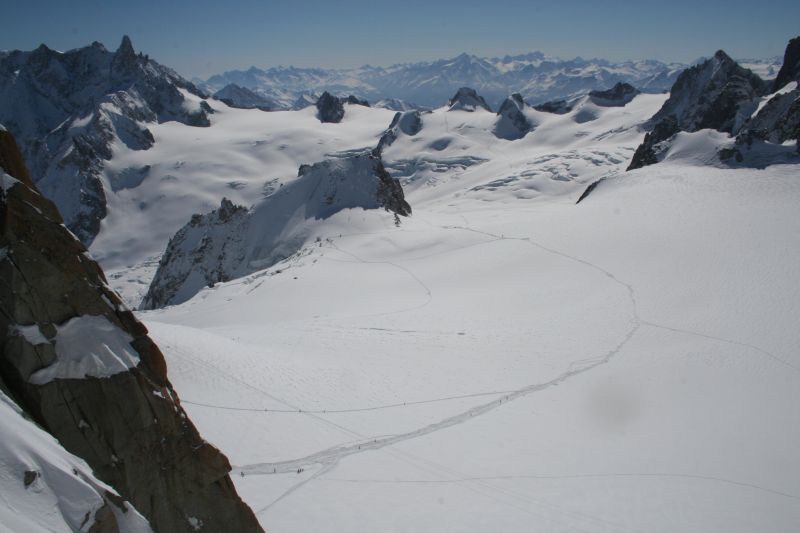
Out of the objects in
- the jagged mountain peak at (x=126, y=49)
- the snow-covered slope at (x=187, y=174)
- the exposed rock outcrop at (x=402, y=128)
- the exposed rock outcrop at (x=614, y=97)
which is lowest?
the snow-covered slope at (x=187, y=174)

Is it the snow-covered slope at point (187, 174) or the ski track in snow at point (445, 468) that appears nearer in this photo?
the ski track in snow at point (445, 468)

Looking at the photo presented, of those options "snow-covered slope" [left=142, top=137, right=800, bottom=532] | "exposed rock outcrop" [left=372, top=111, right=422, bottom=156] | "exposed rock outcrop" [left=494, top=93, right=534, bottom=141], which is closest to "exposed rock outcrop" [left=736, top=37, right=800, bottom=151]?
"snow-covered slope" [left=142, top=137, right=800, bottom=532]

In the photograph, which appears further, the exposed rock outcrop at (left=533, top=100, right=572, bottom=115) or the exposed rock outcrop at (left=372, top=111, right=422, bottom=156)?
the exposed rock outcrop at (left=533, top=100, right=572, bottom=115)

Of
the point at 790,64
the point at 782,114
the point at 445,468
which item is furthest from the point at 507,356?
the point at 790,64

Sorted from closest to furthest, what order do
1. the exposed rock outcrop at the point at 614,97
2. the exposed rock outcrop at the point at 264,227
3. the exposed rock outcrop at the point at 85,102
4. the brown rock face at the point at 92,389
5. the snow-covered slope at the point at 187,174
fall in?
1. the brown rock face at the point at 92,389
2. the exposed rock outcrop at the point at 264,227
3. the snow-covered slope at the point at 187,174
4. the exposed rock outcrop at the point at 85,102
5. the exposed rock outcrop at the point at 614,97

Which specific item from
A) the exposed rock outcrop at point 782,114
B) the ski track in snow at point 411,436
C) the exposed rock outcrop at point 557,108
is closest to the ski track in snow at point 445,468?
the ski track in snow at point 411,436

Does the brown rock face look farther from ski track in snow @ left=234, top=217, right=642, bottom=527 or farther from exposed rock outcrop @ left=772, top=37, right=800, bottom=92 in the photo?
exposed rock outcrop @ left=772, top=37, right=800, bottom=92

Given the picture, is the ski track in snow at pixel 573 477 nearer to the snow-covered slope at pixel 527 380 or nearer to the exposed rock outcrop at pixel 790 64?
the snow-covered slope at pixel 527 380
